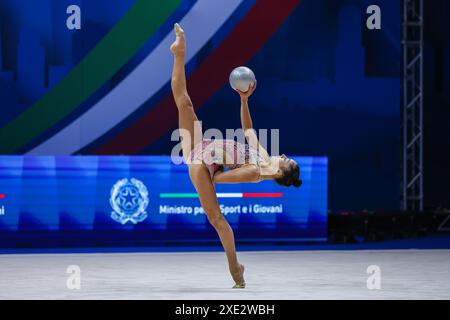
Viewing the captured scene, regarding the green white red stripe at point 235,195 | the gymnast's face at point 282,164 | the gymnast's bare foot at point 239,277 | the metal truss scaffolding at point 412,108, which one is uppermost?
the metal truss scaffolding at point 412,108

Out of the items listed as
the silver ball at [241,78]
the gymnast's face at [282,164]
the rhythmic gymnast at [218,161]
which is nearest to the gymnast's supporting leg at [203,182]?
the rhythmic gymnast at [218,161]

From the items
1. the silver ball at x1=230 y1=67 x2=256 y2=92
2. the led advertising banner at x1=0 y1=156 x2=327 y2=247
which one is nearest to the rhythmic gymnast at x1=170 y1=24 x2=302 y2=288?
the silver ball at x1=230 y1=67 x2=256 y2=92

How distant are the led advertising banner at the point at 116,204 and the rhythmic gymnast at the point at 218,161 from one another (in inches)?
260

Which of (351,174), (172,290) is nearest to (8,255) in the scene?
(172,290)

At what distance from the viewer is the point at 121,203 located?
16188 millimetres

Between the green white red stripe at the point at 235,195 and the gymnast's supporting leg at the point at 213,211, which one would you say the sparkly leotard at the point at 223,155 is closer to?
the gymnast's supporting leg at the point at 213,211

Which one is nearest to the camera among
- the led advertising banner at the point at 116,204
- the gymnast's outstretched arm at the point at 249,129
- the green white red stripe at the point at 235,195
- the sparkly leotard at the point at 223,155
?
the sparkly leotard at the point at 223,155

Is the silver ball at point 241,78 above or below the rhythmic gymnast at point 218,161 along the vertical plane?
above

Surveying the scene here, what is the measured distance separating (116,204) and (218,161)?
6.93 m

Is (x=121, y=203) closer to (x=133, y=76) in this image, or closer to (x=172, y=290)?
(x=133, y=76)

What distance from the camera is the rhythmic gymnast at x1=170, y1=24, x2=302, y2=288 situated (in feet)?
30.8

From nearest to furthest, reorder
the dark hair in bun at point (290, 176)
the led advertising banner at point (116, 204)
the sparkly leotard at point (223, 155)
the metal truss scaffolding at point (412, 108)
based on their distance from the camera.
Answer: the dark hair in bun at point (290, 176), the sparkly leotard at point (223, 155), the led advertising banner at point (116, 204), the metal truss scaffolding at point (412, 108)

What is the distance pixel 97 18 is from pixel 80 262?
27.2 ft

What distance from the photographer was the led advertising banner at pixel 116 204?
1598 centimetres
